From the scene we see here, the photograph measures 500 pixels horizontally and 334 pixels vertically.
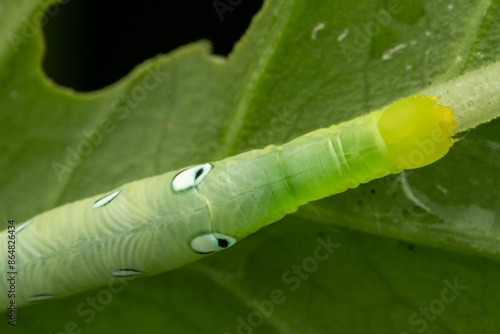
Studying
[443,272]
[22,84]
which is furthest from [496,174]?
[22,84]

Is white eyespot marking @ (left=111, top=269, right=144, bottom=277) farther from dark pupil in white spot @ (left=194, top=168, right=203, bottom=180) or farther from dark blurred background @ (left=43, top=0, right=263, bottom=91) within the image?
dark blurred background @ (left=43, top=0, right=263, bottom=91)

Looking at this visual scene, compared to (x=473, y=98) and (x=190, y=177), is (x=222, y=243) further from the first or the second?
(x=473, y=98)

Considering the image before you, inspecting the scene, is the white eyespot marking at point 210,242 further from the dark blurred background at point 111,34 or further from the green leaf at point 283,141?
the dark blurred background at point 111,34

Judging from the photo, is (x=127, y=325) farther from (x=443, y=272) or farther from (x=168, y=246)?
(x=443, y=272)

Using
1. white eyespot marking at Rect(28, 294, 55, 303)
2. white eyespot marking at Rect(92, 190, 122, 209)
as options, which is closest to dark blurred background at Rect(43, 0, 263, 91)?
white eyespot marking at Rect(92, 190, 122, 209)

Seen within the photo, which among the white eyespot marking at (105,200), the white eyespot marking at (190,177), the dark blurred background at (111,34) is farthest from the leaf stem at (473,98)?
the dark blurred background at (111,34)

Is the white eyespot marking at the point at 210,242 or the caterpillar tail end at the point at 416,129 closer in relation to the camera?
the caterpillar tail end at the point at 416,129

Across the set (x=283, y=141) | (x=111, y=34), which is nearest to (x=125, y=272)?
(x=283, y=141)
